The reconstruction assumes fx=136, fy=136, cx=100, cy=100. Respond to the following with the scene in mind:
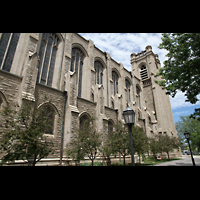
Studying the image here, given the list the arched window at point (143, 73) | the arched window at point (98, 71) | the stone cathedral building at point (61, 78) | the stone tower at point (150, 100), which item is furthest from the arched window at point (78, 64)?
the arched window at point (143, 73)

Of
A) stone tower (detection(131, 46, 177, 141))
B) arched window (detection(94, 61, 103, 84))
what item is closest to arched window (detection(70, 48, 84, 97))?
arched window (detection(94, 61, 103, 84))

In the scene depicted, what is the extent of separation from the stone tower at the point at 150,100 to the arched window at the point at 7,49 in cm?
2313

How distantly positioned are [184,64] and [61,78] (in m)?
12.3

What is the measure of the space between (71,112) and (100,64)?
571 inches

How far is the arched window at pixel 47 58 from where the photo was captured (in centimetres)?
1537

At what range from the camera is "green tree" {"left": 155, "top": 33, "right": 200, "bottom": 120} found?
8.32 meters

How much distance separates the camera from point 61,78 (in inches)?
632

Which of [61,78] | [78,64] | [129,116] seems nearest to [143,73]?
[78,64]

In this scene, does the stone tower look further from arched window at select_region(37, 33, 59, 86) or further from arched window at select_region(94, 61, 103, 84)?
arched window at select_region(37, 33, 59, 86)

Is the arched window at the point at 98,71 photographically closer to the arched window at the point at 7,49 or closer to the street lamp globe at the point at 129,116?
the arched window at the point at 7,49

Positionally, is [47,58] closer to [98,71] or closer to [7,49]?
[7,49]
